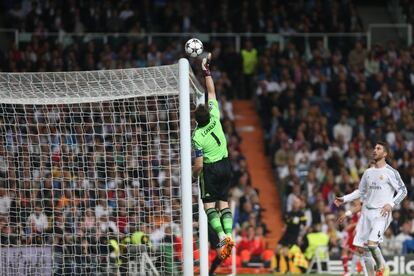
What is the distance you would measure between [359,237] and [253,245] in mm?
6052

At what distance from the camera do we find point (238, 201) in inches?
966

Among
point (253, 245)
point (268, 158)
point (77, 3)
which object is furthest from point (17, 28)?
point (253, 245)

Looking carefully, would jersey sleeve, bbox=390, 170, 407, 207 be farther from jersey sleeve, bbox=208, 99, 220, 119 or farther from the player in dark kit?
the player in dark kit

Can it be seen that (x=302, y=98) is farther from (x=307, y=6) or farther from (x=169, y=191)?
(x=169, y=191)

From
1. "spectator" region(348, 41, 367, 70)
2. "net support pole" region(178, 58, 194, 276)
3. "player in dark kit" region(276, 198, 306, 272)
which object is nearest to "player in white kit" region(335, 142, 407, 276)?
"net support pole" region(178, 58, 194, 276)

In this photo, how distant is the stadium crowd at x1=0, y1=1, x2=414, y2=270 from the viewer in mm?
19609

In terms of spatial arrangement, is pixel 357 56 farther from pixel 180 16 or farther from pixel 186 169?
pixel 186 169

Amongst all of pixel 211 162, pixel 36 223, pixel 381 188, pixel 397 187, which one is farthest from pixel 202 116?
pixel 36 223

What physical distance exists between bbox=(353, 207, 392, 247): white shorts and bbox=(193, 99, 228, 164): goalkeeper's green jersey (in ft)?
8.50

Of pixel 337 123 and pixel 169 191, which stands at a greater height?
pixel 337 123

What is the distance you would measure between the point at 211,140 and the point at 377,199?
289cm

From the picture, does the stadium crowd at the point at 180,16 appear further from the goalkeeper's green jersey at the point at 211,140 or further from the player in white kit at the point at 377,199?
the goalkeeper's green jersey at the point at 211,140

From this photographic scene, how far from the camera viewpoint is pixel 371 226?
55.1 ft

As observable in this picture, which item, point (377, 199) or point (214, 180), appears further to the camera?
point (377, 199)
